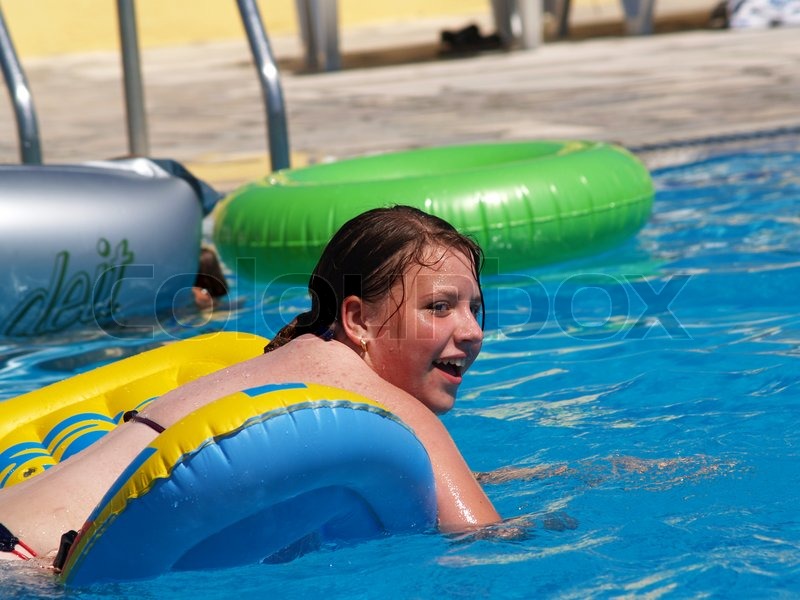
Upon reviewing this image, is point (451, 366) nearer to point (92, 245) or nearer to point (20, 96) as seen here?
point (92, 245)

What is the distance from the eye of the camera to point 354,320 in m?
2.67

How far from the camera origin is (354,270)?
2654 mm

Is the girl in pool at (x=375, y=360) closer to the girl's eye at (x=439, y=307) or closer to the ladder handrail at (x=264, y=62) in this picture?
the girl's eye at (x=439, y=307)

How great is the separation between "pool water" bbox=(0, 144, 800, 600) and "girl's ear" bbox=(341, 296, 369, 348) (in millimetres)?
429

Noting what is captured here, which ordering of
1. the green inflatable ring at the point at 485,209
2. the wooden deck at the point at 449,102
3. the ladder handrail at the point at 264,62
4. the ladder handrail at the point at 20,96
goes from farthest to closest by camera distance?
the wooden deck at the point at 449,102 < the ladder handrail at the point at 264,62 < the ladder handrail at the point at 20,96 < the green inflatable ring at the point at 485,209

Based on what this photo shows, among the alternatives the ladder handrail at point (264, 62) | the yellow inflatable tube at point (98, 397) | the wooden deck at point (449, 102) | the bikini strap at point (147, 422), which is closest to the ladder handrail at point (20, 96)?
the ladder handrail at point (264, 62)

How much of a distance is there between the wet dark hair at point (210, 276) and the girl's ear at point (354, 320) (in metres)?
2.76

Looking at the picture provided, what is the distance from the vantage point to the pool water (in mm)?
2506

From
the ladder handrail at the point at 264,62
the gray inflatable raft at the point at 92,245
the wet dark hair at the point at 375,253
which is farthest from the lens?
the ladder handrail at the point at 264,62

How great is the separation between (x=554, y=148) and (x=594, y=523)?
11.7 feet

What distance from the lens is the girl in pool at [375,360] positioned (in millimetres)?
2545

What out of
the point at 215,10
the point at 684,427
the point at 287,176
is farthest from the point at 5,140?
the point at 215,10

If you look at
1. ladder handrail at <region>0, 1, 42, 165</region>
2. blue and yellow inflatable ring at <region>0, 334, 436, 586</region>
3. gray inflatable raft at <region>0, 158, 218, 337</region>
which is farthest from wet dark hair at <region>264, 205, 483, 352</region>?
ladder handrail at <region>0, 1, 42, 165</region>

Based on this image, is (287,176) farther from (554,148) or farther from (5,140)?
(5,140)
